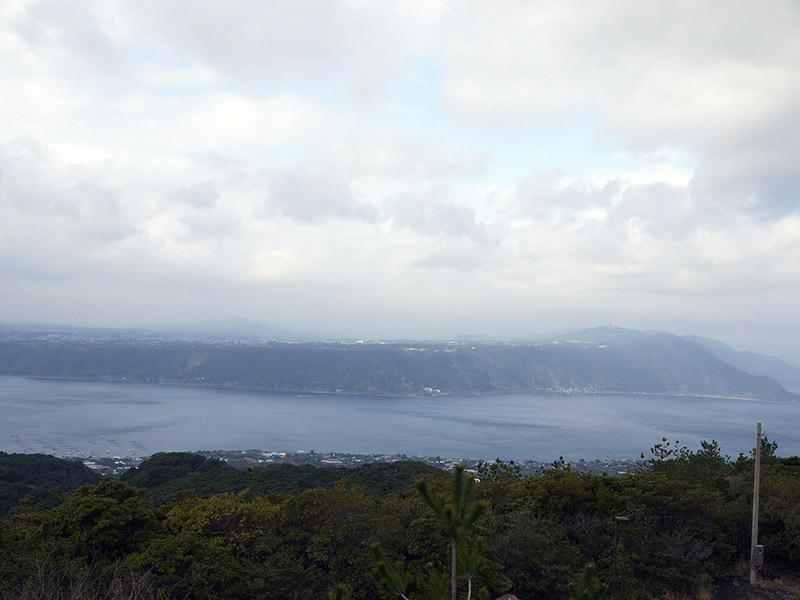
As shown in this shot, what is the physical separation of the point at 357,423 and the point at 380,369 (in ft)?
133

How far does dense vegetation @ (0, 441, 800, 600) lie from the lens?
698 cm

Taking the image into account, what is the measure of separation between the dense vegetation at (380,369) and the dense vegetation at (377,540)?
86546mm

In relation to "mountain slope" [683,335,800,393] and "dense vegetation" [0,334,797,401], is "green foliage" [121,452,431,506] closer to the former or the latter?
"dense vegetation" [0,334,797,401]

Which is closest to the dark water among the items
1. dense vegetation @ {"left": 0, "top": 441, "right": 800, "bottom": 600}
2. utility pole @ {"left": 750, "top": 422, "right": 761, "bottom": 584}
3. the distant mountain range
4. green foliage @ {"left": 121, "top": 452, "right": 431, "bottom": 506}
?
the distant mountain range

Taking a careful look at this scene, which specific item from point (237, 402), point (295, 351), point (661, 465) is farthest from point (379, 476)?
point (295, 351)

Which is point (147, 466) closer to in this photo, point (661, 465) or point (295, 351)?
point (661, 465)

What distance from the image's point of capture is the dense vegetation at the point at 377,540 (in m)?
6.98

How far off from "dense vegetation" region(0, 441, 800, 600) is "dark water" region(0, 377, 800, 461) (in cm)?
3434

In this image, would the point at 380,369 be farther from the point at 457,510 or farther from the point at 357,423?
the point at 457,510

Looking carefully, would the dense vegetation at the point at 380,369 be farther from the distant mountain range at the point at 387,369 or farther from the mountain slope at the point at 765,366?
the mountain slope at the point at 765,366

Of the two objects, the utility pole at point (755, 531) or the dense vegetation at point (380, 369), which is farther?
the dense vegetation at point (380, 369)

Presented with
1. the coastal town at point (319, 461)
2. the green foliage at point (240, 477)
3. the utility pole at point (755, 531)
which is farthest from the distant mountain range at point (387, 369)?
the utility pole at point (755, 531)

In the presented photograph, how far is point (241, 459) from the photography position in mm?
37344

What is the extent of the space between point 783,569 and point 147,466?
83.0 feet
